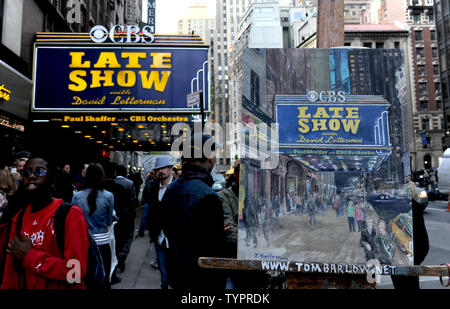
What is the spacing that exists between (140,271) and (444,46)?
5241 cm

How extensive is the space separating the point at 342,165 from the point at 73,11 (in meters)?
17.4

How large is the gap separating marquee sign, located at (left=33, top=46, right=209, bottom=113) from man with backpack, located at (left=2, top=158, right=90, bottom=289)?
10.3 m

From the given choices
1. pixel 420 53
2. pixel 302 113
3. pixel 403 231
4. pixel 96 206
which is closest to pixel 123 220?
pixel 96 206

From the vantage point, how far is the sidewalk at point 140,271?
5.29 meters

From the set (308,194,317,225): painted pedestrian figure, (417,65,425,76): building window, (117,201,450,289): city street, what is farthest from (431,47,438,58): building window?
(308,194,317,225): painted pedestrian figure

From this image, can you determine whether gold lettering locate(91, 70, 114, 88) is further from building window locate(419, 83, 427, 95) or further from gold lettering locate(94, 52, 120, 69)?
building window locate(419, 83, 427, 95)

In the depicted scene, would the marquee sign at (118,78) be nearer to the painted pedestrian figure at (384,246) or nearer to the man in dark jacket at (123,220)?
the man in dark jacket at (123,220)

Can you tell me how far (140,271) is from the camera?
6109mm

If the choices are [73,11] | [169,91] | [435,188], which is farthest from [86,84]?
[435,188]

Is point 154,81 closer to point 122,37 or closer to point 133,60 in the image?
point 133,60

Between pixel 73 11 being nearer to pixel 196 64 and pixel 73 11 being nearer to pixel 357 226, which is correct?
pixel 196 64

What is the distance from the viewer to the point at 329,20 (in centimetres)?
355

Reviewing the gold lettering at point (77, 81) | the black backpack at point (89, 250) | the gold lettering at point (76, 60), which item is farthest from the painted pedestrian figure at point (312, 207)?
the gold lettering at point (76, 60)

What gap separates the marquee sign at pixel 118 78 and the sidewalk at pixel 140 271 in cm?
617
